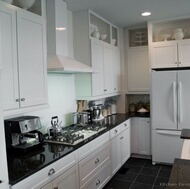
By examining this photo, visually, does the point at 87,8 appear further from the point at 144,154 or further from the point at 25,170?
the point at 144,154

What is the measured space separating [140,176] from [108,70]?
1.85 m

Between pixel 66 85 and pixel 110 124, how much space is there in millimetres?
920

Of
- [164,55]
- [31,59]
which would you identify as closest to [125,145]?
[164,55]

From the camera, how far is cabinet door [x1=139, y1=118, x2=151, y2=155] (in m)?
4.18

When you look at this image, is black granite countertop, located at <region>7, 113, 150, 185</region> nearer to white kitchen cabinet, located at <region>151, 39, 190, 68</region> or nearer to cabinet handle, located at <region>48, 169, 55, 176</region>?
cabinet handle, located at <region>48, 169, 55, 176</region>

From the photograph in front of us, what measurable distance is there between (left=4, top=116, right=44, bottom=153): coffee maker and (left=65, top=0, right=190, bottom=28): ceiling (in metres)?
1.68

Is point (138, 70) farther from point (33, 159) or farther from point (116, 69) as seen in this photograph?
point (33, 159)

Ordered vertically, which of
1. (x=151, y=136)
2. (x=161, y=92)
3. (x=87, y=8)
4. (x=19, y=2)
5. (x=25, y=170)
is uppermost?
(x=87, y=8)

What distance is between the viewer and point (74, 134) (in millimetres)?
2715

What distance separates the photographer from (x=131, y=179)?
343 centimetres

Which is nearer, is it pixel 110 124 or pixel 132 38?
pixel 110 124

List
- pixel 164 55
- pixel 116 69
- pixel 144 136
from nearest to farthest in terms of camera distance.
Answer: pixel 164 55 → pixel 144 136 → pixel 116 69

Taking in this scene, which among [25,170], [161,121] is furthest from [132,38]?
[25,170]

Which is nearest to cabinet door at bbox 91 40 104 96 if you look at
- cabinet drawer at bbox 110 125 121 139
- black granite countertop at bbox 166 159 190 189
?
cabinet drawer at bbox 110 125 121 139
